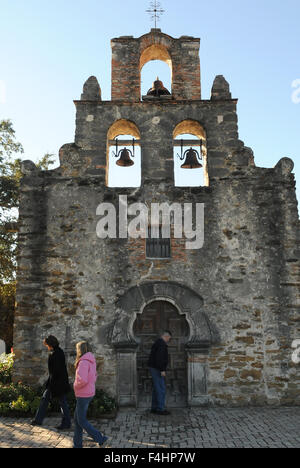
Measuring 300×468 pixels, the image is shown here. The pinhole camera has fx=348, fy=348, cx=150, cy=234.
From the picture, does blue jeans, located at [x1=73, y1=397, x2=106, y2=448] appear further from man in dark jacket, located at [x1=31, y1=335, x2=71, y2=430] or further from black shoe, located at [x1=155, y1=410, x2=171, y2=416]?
black shoe, located at [x1=155, y1=410, x2=171, y2=416]

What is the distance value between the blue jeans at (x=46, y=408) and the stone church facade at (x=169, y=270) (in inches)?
49.5

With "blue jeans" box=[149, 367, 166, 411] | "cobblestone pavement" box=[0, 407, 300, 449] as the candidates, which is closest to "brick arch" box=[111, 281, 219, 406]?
"cobblestone pavement" box=[0, 407, 300, 449]

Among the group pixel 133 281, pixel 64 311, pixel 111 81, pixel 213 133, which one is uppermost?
pixel 111 81

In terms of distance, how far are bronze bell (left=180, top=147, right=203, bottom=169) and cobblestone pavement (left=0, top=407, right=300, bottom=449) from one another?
5.12 meters

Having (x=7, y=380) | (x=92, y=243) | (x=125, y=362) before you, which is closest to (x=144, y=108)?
(x=92, y=243)

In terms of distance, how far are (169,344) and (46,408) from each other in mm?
2611

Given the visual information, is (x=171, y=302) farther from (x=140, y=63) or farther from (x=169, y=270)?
(x=140, y=63)

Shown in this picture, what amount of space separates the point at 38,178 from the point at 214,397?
5.89 metres

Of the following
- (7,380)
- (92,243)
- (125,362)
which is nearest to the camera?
(125,362)

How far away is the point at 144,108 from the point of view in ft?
26.6

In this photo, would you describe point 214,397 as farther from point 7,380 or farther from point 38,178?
point 38,178

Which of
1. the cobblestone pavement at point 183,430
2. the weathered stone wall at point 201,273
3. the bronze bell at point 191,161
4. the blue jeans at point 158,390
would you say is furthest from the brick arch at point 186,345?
the bronze bell at point 191,161

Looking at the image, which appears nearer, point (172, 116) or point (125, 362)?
point (125, 362)

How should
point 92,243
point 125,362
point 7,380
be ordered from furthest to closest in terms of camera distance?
1. point 7,380
2. point 92,243
3. point 125,362
